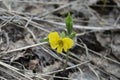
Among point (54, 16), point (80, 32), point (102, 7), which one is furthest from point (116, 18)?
point (54, 16)

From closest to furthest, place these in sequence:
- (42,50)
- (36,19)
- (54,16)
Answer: (42,50)
(36,19)
(54,16)

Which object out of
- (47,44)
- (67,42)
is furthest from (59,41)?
(47,44)

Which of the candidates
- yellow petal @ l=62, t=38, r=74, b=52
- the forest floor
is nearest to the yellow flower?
yellow petal @ l=62, t=38, r=74, b=52

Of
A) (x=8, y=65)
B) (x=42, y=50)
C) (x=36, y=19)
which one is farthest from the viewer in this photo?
(x=36, y=19)

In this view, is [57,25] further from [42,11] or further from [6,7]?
[6,7]

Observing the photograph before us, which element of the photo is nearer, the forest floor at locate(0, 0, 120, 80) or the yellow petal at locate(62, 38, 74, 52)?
the yellow petal at locate(62, 38, 74, 52)

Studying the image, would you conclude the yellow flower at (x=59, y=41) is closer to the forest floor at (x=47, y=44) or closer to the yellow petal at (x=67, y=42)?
the yellow petal at (x=67, y=42)

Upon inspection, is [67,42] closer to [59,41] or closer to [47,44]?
[59,41]

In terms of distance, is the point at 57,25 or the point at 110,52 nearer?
the point at 110,52

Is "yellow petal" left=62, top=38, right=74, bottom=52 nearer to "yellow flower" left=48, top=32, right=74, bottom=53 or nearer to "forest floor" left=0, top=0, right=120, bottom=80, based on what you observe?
"yellow flower" left=48, top=32, right=74, bottom=53
